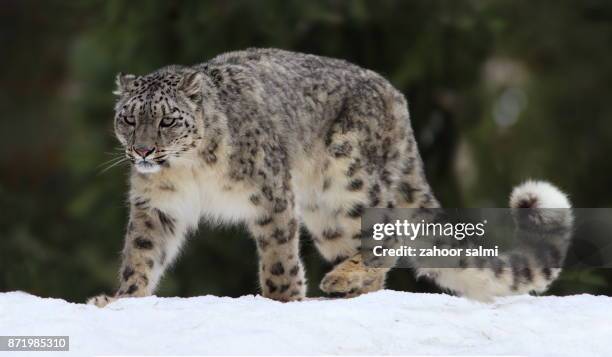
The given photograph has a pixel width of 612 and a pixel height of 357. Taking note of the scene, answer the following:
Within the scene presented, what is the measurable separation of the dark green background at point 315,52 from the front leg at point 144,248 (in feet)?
11.6

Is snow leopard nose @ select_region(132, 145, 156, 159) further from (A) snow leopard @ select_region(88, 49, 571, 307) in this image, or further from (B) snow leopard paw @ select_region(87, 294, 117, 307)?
(B) snow leopard paw @ select_region(87, 294, 117, 307)

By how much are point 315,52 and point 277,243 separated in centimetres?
686

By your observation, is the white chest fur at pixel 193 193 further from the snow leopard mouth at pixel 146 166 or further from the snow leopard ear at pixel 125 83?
the snow leopard ear at pixel 125 83

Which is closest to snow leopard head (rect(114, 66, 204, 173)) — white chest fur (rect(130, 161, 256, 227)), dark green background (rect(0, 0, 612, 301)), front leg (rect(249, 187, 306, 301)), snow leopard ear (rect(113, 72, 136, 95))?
snow leopard ear (rect(113, 72, 136, 95))

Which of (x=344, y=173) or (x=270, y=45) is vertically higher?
(x=270, y=45)

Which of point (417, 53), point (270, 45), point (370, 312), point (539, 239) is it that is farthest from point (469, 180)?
point (370, 312)

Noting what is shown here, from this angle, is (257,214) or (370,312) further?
(257,214)

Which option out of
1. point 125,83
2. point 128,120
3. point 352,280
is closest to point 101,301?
point 128,120

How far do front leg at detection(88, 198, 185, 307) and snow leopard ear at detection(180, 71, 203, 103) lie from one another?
90 cm

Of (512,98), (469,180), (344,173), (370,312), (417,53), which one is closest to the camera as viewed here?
(370,312)

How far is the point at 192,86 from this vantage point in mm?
10688

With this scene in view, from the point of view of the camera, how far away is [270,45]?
54.1ft

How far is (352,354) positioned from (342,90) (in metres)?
3.77

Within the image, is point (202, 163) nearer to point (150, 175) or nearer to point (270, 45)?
point (150, 175)
